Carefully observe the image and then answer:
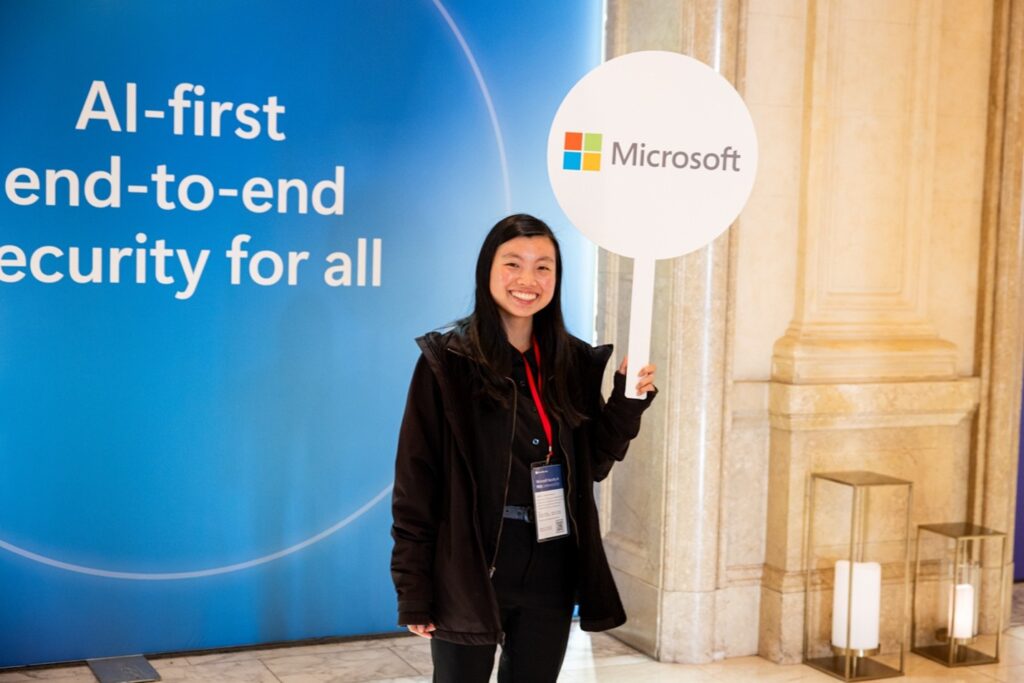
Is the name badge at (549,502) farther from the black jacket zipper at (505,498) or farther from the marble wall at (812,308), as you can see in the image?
the marble wall at (812,308)

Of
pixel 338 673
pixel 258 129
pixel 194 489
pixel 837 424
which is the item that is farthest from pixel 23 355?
pixel 837 424

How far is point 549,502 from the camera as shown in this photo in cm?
254

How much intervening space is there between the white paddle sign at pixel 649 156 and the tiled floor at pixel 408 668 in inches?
77.6

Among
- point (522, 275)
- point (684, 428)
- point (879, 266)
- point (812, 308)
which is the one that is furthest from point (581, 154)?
point (879, 266)

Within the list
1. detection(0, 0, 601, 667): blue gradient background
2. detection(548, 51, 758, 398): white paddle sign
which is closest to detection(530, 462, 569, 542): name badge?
detection(548, 51, 758, 398): white paddle sign

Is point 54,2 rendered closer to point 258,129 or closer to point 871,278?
point 258,129

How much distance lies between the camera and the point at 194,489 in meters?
4.26

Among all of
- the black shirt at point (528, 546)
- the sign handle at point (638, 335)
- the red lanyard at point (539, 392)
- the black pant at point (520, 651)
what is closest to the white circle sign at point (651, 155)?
the sign handle at point (638, 335)

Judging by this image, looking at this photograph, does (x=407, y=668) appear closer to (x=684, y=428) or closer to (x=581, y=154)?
(x=684, y=428)

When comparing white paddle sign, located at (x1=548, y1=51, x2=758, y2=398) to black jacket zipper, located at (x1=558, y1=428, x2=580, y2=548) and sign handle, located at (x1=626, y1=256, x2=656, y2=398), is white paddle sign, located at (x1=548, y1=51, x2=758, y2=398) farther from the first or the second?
black jacket zipper, located at (x1=558, y1=428, x2=580, y2=548)

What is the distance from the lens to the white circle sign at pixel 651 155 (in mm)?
2850

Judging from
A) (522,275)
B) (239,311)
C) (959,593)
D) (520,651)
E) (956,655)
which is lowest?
(956,655)

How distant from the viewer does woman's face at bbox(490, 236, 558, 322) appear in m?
2.58

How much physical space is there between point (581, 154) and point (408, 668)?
219cm
